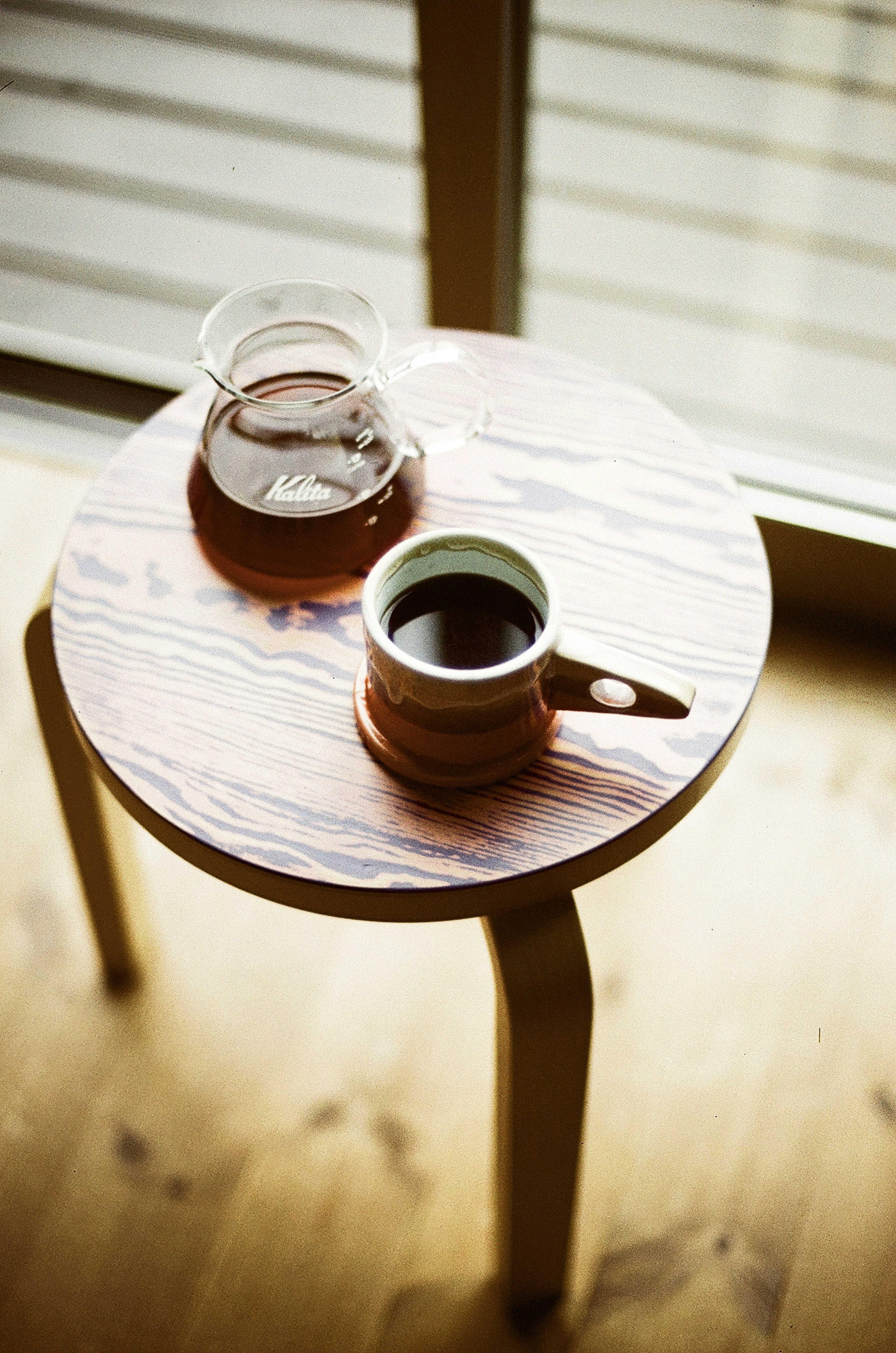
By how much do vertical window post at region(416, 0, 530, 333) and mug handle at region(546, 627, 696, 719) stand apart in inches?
26.1

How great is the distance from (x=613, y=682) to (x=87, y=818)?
0.49 meters

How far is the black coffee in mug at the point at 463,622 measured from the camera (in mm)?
672

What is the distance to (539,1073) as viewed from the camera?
0.71 metres

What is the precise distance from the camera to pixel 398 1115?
3.38 ft

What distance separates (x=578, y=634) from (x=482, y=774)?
10cm

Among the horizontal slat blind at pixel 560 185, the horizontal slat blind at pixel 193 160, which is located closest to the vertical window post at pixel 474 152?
the horizontal slat blind at pixel 560 185

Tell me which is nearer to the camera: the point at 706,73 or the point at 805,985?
the point at 805,985

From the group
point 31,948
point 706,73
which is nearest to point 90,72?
point 706,73

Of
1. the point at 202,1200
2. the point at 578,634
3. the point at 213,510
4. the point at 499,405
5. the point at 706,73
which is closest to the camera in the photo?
the point at 578,634

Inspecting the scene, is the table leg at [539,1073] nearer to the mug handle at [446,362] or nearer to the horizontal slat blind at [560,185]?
the mug handle at [446,362]

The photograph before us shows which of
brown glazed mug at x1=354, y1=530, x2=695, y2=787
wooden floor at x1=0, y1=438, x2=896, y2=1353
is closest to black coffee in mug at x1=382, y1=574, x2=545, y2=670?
brown glazed mug at x1=354, y1=530, x2=695, y2=787

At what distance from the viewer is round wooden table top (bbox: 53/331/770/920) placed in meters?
0.66

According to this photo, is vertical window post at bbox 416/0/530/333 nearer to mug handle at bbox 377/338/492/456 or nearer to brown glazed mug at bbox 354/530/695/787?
mug handle at bbox 377/338/492/456

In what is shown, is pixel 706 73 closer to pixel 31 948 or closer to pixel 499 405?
pixel 499 405
